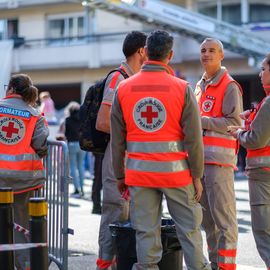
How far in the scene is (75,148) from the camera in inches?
598

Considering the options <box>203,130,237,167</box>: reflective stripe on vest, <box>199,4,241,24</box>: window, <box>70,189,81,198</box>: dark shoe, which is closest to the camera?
<box>203,130,237,167</box>: reflective stripe on vest

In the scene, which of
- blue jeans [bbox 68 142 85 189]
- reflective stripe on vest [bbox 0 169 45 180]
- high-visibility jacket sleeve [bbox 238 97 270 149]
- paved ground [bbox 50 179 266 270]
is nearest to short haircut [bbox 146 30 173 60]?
high-visibility jacket sleeve [bbox 238 97 270 149]

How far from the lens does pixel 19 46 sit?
3297 cm

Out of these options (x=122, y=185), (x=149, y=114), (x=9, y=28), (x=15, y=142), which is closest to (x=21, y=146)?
(x=15, y=142)

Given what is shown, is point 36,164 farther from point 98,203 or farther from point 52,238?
point 98,203

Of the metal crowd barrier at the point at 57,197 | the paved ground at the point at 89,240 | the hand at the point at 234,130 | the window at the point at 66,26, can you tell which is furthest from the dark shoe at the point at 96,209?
the window at the point at 66,26

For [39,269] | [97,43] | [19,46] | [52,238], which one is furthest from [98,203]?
[19,46]

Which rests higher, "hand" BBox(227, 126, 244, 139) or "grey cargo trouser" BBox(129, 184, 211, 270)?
"hand" BBox(227, 126, 244, 139)

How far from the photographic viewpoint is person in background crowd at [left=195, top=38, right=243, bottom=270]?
6637mm

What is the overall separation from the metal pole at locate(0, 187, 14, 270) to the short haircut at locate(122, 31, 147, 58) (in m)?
2.00

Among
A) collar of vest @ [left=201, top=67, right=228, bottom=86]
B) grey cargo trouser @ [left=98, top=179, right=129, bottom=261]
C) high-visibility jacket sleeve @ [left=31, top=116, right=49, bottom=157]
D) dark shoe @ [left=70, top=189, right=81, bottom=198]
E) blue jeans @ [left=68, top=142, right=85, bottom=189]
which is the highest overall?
collar of vest @ [left=201, top=67, right=228, bottom=86]

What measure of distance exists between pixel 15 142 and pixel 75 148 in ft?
28.0

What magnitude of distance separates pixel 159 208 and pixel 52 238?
7.37 ft

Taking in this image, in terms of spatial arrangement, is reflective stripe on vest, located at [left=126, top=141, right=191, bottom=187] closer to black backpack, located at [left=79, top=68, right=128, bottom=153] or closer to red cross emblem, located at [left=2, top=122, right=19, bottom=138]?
black backpack, located at [left=79, top=68, right=128, bottom=153]
